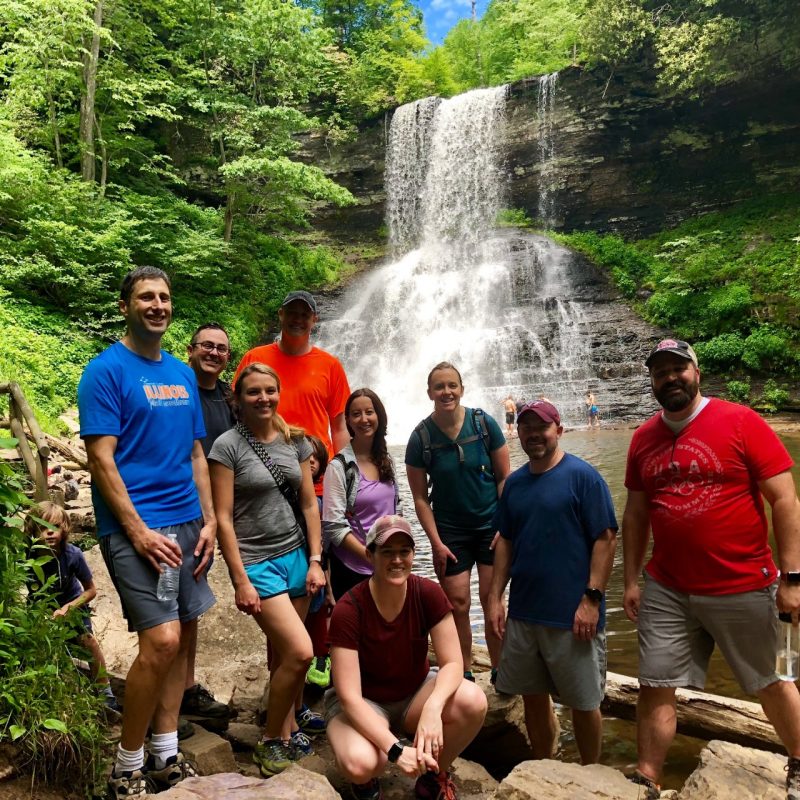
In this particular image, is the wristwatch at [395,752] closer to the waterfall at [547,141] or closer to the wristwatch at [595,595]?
the wristwatch at [595,595]

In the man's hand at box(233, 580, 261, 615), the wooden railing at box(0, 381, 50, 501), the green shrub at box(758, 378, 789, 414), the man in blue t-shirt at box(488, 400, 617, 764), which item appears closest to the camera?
the man's hand at box(233, 580, 261, 615)

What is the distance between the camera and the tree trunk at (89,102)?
56.7ft

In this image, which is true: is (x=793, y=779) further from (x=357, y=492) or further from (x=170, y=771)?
(x=170, y=771)

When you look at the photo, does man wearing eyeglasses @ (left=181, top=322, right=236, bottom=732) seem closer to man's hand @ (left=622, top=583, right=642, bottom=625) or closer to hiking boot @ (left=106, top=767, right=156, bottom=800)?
hiking boot @ (left=106, top=767, right=156, bottom=800)

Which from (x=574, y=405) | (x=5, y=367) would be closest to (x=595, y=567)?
(x=5, y=367)

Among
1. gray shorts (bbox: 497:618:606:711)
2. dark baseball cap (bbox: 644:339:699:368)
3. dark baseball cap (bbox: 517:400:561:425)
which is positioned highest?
dark baseball cap (bbox: 644:339:699:368)

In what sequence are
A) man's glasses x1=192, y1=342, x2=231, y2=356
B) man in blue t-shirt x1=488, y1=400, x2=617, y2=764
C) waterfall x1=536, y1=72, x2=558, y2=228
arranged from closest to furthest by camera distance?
man in blue t-shirt x1=488, y1=400, x2=617, y2=764
man's glasses x1=192, y1=342, x2=231, y2=356
waterfall x1=536, y1=72, x2=558, y2=228

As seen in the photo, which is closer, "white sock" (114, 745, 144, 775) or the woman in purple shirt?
"white sock" (114, 745, 144, 775)

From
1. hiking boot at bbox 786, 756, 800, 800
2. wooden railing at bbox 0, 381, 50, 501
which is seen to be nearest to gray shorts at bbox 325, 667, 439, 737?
hiking boot at bbox 786, 756, 800, 800

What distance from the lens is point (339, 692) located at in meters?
2.65

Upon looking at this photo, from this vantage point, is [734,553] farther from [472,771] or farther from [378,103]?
[378,103]

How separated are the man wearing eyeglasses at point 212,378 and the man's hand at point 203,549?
0.75m

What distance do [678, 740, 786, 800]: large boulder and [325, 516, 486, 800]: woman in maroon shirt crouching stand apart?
2.98 feet

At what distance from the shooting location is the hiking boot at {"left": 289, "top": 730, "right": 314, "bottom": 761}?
289 cm
